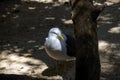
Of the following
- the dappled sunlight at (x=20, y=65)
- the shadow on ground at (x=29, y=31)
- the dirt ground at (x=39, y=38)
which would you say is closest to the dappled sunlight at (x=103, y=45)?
the dirt ground at (x=39, y=38)

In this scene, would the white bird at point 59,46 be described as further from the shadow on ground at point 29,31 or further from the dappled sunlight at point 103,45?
the dappled sunlight at point 103,45

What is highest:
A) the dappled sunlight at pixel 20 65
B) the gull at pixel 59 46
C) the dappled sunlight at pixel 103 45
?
the gull at pixel 59 46

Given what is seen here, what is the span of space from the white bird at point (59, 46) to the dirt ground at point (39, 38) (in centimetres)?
33

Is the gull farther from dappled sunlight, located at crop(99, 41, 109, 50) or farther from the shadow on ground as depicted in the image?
dappled sunlight, located at crop(99, 41, 109, 50)

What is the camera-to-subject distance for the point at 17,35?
762cm

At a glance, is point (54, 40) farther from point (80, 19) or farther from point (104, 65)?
point (80, 19)

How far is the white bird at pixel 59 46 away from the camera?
511cm

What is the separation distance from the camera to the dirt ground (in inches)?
219

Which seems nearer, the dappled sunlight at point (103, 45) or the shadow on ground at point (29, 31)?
the shadow on ground at point (29, 31)

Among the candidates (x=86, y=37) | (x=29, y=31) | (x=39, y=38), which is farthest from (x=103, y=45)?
(x=86, y=37)

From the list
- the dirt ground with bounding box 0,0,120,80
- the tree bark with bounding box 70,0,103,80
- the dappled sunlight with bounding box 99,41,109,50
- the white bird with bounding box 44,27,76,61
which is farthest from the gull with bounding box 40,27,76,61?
the tree bark with bounding box 70,0,103,80

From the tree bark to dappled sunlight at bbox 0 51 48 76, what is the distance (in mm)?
2202

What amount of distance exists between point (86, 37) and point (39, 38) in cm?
386

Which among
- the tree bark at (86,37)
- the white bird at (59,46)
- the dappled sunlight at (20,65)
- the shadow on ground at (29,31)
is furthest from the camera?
the shadow on ground at (29,31)
